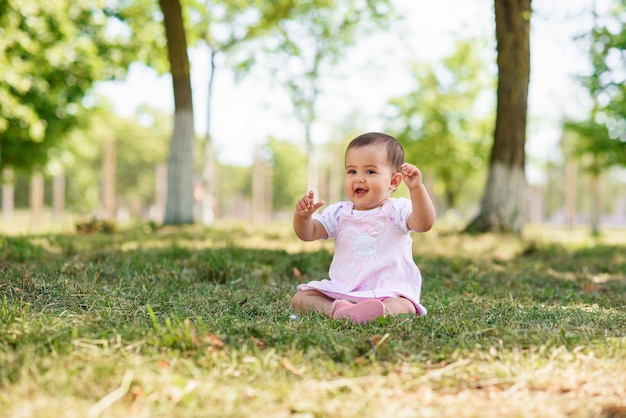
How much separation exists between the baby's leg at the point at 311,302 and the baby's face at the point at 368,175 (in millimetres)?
594

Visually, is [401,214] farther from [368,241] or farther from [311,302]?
[311,302]

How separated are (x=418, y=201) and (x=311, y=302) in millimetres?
828

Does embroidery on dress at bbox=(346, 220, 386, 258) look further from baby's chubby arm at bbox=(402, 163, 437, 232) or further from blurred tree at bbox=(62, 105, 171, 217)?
blurred tree at bbox=(62, 105, 171, 217)

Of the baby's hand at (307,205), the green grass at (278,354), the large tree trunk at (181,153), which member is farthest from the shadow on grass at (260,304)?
the large tree trunk at (181,153)

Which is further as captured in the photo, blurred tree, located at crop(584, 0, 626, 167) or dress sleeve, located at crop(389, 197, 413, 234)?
blurred tree, located at crop(584, 0, 626, 167)

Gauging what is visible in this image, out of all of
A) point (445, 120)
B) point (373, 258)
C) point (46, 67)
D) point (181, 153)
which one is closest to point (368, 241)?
point (373, 258)

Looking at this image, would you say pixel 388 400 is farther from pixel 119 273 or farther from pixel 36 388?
pixel 119 273

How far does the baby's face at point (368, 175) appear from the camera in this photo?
342cm

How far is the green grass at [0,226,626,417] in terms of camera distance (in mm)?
1922

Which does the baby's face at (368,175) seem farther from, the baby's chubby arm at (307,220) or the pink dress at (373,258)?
the baby's chubby arm at (307,220)

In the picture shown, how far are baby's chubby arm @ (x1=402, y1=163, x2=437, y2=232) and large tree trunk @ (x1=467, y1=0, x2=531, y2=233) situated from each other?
21.4ft

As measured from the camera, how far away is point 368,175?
11.3 feet

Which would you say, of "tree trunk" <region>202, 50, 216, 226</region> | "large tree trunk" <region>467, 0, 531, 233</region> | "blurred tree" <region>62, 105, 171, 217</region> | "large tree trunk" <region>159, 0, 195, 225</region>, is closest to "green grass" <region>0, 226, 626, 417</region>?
"large tree trunk" <region>467, 0, 531, 233</region>

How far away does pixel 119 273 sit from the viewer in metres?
4.41
